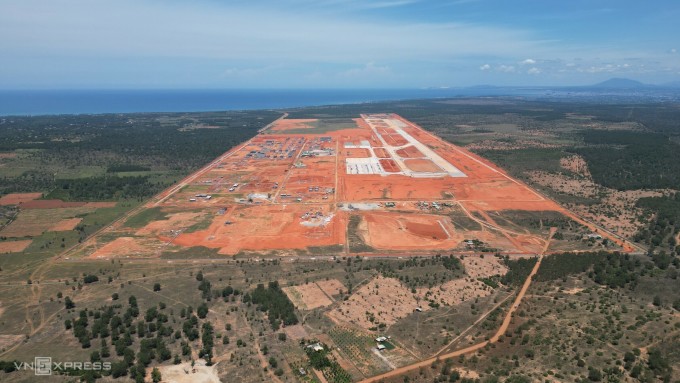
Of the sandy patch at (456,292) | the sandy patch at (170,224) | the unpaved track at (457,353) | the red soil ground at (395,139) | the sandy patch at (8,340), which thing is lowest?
the unpaved track at (457,353)

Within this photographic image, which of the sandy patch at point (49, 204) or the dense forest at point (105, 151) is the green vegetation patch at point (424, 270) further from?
the sandy patch at point (49, 204)

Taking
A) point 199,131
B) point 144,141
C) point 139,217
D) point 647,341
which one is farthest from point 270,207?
point 199,131

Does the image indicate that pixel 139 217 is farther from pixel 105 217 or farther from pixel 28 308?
pixel 28 308

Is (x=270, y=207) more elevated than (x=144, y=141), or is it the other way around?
(x=144, y=141)

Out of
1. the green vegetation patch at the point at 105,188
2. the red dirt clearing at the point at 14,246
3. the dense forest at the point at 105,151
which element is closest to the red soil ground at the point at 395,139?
the dense forest at the point at 105,151

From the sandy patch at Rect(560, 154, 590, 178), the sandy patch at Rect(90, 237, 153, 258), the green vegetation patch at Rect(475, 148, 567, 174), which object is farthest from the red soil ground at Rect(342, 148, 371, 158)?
the sandy patch at Rect(90, 237, 153, 258)

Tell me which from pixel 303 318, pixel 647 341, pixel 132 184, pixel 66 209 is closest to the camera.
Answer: pixel 647 341
